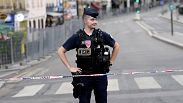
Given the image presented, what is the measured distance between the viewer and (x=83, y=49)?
7.59 metres

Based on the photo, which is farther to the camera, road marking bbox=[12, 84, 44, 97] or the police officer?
road marking bbox=[12, 84, 44, 97]

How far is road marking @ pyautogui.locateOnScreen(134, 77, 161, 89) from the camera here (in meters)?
14.5

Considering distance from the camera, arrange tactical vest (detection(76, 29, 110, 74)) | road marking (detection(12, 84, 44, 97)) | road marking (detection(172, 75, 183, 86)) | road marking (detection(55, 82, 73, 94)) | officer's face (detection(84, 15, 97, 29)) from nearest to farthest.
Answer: officer's face (detection(84, 15, 97, 29)) → tactical vest (detection(76, 29, 110, 74)) → road marking (detection(55, 82, 73, 94)) → road marking (detection(12, 84, 44, 97)) → road marking (detection(172, 75, 183, 86))

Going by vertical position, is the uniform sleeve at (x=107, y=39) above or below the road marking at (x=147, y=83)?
above

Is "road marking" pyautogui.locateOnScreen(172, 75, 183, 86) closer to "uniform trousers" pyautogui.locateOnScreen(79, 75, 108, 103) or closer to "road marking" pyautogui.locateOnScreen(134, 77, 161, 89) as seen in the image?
"road marking" pyautogui.locateOnScreen(134, 77, 161, 89)

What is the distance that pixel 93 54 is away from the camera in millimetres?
7586

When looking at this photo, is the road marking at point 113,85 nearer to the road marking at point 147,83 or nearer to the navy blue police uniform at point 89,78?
the road marking at point 147,83

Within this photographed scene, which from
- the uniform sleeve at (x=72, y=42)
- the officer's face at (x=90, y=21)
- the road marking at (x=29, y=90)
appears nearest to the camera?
the officer's face at (x=90, y=21)

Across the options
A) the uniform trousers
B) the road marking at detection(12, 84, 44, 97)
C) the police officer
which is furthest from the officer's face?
the road marking at detection(12, 84, 44, 97)

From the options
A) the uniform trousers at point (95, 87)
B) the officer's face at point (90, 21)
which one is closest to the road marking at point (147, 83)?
the uniform trousers at point (95, 87)

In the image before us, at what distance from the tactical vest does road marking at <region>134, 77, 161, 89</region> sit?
22.4 ft

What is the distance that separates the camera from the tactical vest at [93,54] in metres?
7.57

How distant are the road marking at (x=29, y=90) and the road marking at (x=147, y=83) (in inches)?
107

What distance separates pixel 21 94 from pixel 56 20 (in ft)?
175
